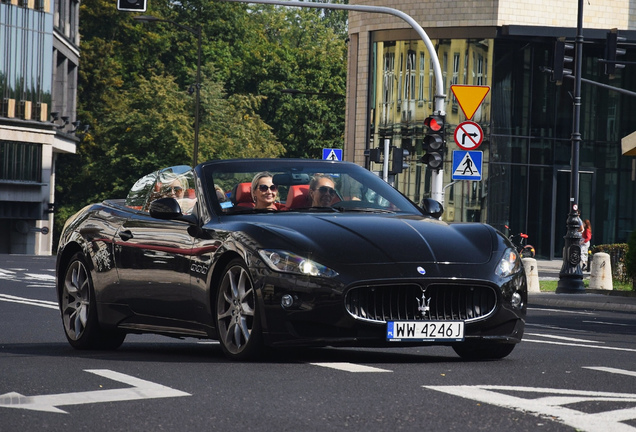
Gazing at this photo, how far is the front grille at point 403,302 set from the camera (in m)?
9.24

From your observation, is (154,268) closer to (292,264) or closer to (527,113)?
(292,264)

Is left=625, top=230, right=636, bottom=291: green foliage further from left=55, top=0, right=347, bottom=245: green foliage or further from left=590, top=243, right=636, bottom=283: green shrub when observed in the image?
left=55, top=0, right=347, bottom=245: green foliage

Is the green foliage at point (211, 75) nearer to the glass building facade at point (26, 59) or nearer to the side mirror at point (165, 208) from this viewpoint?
the glass building facade at point (26, 59)

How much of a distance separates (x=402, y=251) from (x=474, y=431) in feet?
10.1

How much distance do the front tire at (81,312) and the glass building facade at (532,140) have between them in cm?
3949

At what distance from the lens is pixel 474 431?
6.36 m

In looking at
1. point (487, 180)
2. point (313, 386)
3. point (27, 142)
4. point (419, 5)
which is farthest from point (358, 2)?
point (313, 386)

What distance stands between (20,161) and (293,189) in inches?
2689

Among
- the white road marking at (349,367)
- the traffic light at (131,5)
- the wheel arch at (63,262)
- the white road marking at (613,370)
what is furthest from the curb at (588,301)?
the white road marking at (349,367)

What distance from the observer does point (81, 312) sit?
37.5ft

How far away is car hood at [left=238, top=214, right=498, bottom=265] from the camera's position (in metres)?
9.25

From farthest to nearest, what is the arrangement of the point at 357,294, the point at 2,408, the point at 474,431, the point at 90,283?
the point at 90,283 < the point at 357,294 < the point at 2,408 < the point at 474,431

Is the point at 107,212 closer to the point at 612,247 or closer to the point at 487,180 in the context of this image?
the point at 612,247

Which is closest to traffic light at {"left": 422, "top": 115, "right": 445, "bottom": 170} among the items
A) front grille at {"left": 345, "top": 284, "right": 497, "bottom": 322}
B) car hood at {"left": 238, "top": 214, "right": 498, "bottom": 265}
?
car hood at {"left": 238, "top": 214, "right": 498, "bottom": 265}
